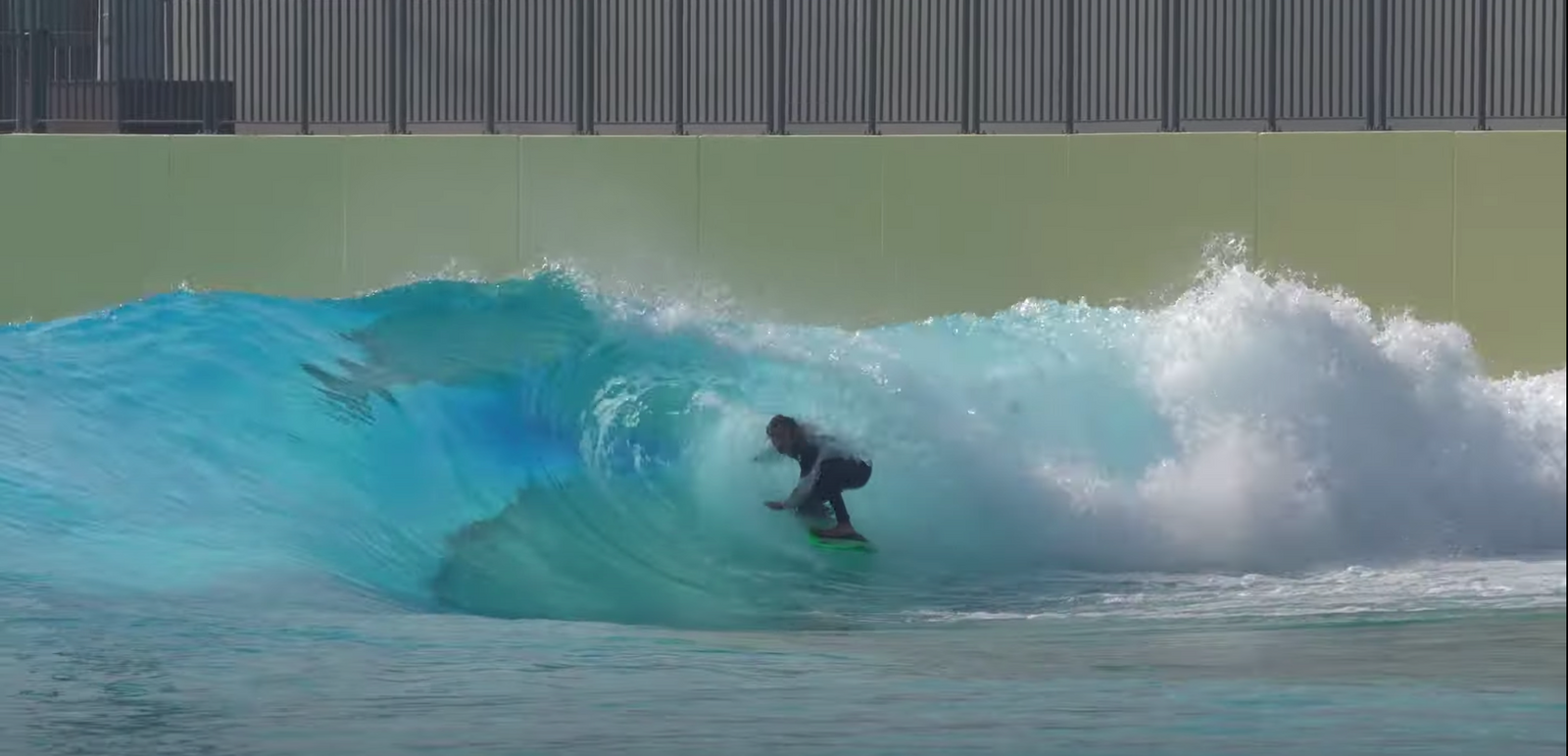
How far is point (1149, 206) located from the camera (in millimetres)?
17609

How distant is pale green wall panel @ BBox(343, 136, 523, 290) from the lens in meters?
18.3

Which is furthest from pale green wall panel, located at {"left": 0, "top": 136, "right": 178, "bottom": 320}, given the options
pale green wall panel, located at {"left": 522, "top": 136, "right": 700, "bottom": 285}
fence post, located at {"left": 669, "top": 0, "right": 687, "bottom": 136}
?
fence post, located at {"left": 669, "top": 0, "right": 687, "bottom": 136}

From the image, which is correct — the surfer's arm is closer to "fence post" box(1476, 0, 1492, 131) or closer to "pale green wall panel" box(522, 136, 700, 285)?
"pale green wall panel" box(522, 136, 700, 285)

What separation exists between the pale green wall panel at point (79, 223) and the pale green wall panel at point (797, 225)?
4442 mm

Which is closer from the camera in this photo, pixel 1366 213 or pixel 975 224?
pixel 1366 213

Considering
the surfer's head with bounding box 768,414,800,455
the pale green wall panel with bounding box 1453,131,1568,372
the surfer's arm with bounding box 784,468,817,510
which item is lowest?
the surfer's arm with bounding box 784,468,817,510

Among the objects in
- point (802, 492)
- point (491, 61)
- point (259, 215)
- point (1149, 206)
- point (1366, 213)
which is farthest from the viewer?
point (491, 61)

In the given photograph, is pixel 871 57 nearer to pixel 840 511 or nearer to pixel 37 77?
pixel 840 511

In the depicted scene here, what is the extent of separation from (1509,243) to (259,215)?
9.45 meters

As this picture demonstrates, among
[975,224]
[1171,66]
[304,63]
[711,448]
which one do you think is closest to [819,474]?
[711,448]

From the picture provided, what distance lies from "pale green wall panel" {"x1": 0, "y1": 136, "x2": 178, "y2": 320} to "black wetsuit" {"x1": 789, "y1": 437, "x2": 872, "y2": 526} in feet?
18.5

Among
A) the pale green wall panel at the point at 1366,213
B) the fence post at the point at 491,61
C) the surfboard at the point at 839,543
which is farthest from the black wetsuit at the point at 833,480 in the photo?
the fence post at the point at 491,61

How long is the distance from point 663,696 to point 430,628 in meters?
2.63

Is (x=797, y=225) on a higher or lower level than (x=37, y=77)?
lower
